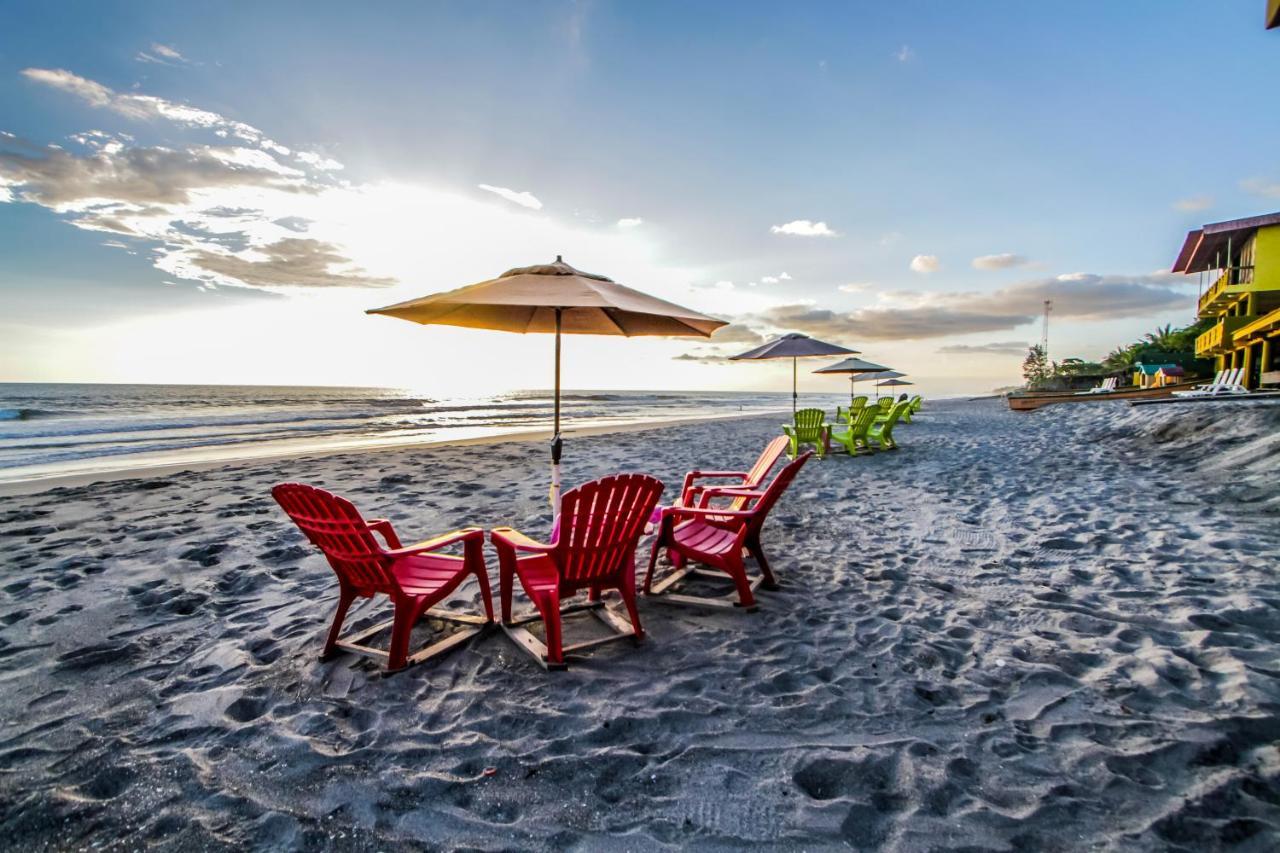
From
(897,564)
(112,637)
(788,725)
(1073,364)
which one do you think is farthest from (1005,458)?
(1073,364)

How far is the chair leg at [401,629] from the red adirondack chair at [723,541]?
147cm

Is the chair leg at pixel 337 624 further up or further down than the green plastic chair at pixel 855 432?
further down

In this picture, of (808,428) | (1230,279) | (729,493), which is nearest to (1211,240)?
(1230,279)

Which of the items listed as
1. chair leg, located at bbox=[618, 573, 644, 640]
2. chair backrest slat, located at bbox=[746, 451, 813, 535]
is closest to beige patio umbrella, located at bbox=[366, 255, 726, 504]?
chair leg, located at bbox=[618, 573, 644, 640]

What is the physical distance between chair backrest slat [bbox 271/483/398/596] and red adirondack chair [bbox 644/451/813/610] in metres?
1.62

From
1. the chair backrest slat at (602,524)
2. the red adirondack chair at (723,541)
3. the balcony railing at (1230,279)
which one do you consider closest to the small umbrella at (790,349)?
the red adirondack chair at (723,541)

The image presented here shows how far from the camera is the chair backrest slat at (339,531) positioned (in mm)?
2613

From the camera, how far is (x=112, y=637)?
312 centimetres

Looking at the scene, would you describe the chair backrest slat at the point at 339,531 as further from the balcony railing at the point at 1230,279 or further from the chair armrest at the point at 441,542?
the balcony railing at the point at 1230,279

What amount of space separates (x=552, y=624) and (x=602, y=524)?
0.54m

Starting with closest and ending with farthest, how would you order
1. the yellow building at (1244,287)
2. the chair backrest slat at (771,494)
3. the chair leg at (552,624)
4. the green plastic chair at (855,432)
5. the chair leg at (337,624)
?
the chair leg at (552,624) < the chair leg at (337,624) < the chair backrest slat at (771,494) < the green plastic chair at (855,432) < the yellow building at (1244,287)

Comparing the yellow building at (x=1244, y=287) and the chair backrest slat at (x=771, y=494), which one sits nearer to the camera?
the chair backrest slat at (x=771, y=494)

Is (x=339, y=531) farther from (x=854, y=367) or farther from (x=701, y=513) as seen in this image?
(x=854, y=367)

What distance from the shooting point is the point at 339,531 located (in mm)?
2652
